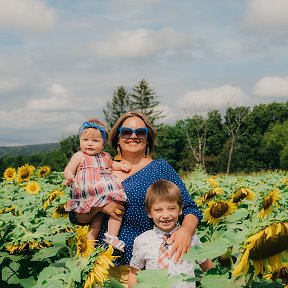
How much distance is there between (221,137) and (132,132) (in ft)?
175

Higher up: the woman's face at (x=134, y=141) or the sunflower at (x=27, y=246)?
the woman's face at (x=134, y=141)

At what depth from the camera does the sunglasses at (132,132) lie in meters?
3.11

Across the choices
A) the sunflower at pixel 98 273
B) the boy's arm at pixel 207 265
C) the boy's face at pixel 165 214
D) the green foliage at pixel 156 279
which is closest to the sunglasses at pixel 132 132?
the boy's face at pixel 165 214

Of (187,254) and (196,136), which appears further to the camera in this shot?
(196,136)

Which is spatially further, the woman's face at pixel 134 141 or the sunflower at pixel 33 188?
the sunflower at pixel 33 188

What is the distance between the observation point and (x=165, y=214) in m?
2.53

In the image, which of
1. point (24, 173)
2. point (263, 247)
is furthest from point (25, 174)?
point (263, 247)

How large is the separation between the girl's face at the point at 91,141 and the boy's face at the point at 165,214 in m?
0.97

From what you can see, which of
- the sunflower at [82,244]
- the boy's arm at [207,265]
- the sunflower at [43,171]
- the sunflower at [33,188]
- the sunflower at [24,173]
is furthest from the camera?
the sunflower at [43,171]

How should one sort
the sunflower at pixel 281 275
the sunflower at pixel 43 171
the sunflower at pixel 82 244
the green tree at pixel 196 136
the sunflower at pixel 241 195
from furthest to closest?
the green tree at pixel 196 136 < the sunflower at pixel 43 171 < the sunflower at pixel 241 195 < the sunflower at pixel 82 244 < the sunflower at pixel 281 275

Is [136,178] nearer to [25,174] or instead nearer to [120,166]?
[120,166]

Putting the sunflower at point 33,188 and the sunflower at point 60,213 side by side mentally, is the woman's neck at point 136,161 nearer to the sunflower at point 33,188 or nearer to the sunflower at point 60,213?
the sunflower at point 60,213

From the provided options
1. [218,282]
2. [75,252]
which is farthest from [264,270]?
[75,252]

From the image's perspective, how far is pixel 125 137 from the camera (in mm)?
3137
